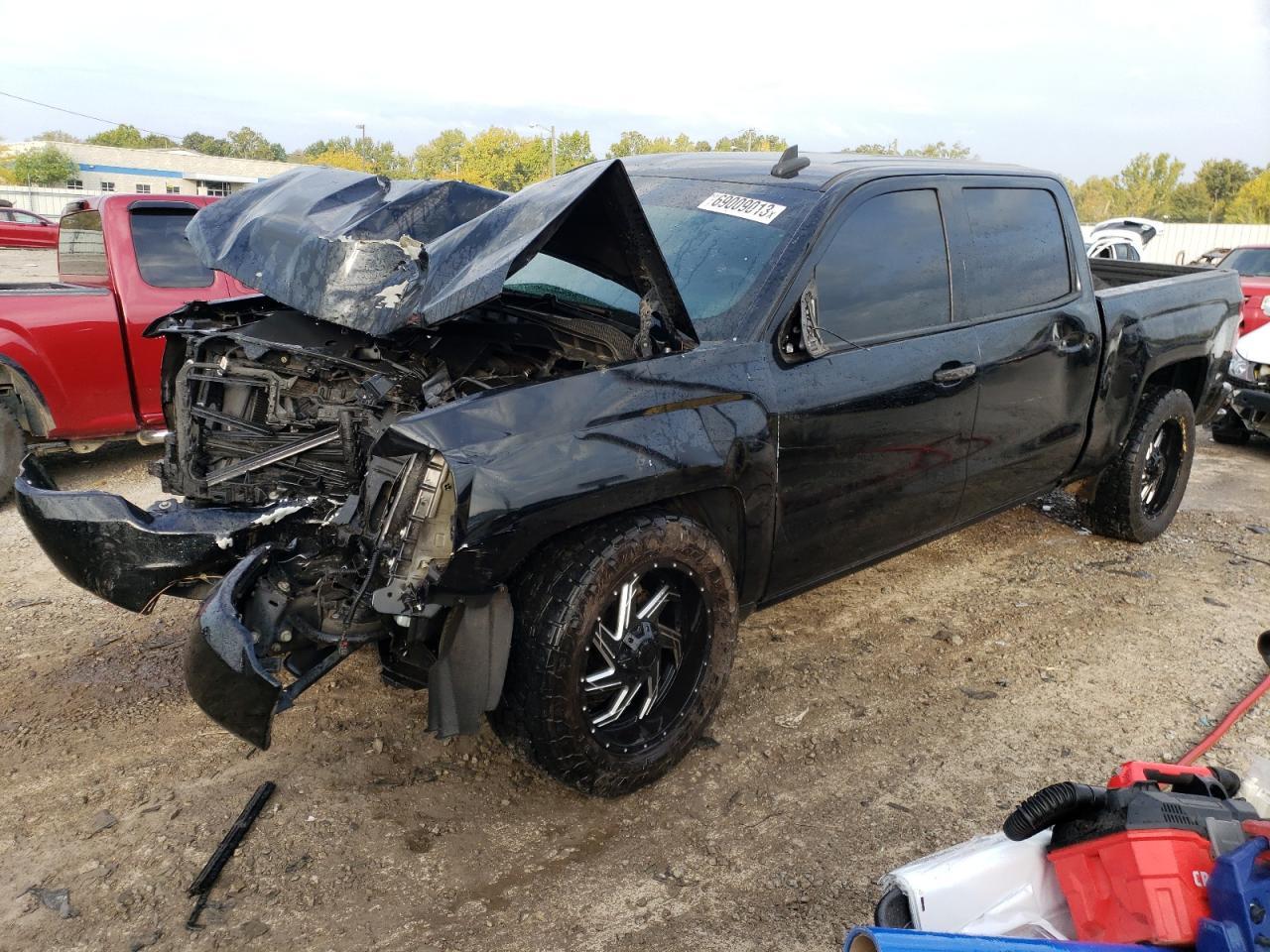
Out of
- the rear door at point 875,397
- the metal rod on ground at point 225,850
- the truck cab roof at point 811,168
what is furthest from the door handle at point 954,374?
the metal rod on ground at point 225,850

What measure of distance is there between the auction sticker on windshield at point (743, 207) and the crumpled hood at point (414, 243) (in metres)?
0.66

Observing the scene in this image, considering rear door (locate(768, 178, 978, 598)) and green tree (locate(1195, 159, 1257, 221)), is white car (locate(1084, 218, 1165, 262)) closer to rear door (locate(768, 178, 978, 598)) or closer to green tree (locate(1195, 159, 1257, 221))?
rear door (locate(768, 178, 978, 598))

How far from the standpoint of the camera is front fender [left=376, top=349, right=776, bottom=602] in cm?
254

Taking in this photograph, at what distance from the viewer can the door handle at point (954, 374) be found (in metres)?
3.66

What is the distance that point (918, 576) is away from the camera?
506 cm

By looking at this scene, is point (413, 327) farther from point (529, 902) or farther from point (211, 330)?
point (529, 902)

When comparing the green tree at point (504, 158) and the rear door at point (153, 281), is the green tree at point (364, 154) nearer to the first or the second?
the green tree at point (504, 158)

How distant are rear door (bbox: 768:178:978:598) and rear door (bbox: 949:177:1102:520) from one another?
142 mm

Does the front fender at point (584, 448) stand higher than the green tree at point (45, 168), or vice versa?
the front fender at point (584, 448)

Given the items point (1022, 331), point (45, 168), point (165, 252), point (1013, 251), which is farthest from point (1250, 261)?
point (45, 168)

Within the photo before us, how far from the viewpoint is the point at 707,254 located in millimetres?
3449

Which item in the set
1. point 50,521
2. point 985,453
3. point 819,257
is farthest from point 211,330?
point 985,453

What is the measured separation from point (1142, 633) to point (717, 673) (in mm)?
2417

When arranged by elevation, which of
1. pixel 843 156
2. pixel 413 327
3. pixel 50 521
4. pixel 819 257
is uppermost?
pixel 843 156
